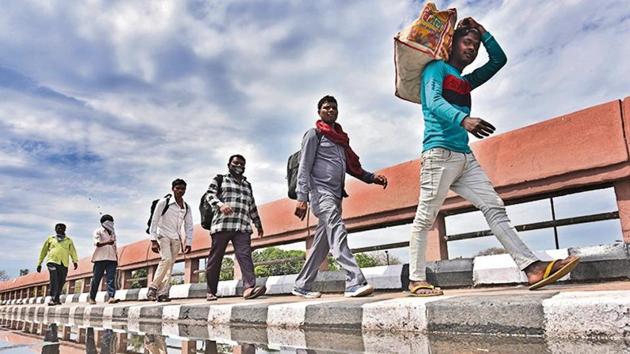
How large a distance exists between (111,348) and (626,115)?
4082 millimetres

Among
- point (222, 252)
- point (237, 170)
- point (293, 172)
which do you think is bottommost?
point (222, 252)

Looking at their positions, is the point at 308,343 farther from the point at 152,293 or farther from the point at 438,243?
the point at 152,293

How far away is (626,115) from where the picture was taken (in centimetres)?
368

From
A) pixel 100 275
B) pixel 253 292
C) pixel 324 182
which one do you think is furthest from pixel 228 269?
pixel 324 182

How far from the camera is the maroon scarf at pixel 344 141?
4.43 metres

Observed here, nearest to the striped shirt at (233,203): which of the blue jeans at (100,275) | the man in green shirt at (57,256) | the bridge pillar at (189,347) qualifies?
the bridge pillar at (189,347)

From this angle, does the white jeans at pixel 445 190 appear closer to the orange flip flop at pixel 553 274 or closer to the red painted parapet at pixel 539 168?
the orange flip flop at pixel 553 274

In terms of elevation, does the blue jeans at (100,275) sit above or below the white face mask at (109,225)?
below

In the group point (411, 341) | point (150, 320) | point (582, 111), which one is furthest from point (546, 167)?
point (150, 320)

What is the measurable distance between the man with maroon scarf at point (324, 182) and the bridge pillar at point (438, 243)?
2.61 feet

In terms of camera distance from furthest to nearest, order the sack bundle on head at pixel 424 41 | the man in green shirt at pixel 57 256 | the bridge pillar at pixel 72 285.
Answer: the bridge pillar at pixel 72 285, the man in green shirt at pixel 57 256, the sack bundle on head at pixel 424 41

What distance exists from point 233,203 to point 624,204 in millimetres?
4088

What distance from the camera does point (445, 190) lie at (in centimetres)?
339

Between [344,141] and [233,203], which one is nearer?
[344,141]
